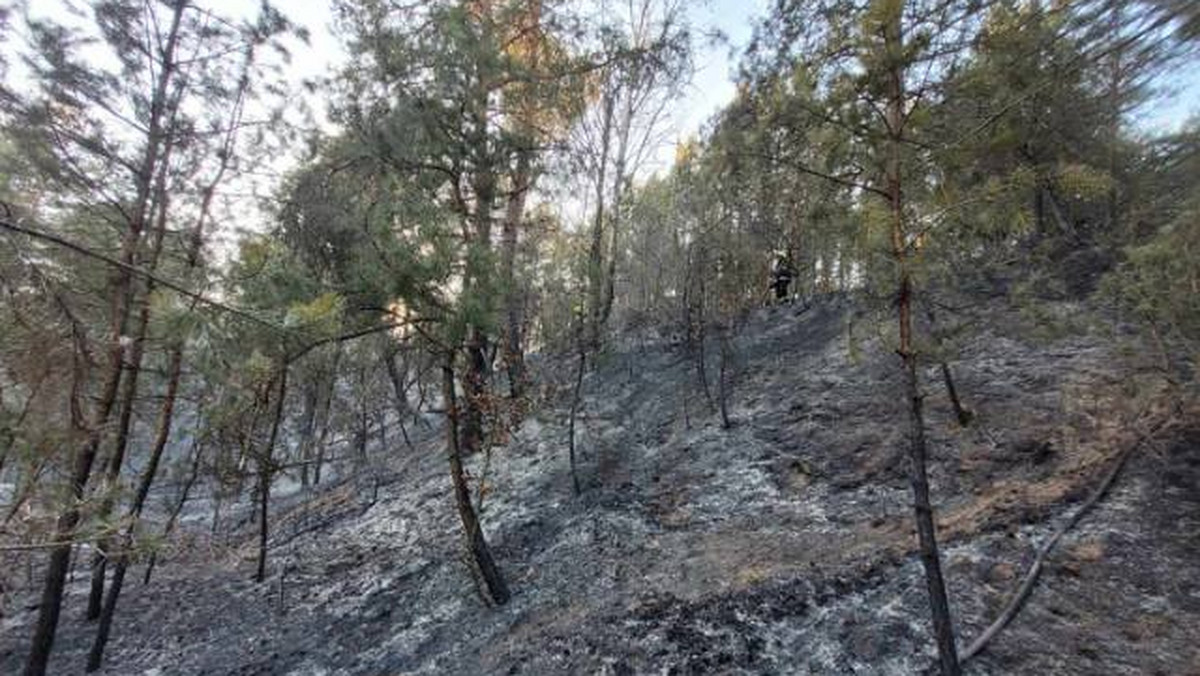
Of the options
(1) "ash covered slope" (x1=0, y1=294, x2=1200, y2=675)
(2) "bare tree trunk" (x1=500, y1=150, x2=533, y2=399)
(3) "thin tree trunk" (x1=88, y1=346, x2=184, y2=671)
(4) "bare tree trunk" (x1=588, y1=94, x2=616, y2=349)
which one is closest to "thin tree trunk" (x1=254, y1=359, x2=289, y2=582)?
(1) "ash covered slope" (x1=0, y1=294, x2=1200, y2=675)

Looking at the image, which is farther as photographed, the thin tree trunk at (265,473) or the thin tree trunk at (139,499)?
the thin tree trunk at (265,473)

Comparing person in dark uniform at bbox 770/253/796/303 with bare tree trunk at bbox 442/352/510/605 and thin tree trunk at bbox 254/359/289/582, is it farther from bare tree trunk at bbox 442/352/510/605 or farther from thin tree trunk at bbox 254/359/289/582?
thin tree trunk at bbox 254/359/289/582

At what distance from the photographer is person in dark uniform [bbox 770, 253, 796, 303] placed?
11703mm

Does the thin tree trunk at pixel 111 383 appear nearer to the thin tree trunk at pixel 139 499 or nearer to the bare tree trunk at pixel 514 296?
the thin tree trunk at pixel 139 499

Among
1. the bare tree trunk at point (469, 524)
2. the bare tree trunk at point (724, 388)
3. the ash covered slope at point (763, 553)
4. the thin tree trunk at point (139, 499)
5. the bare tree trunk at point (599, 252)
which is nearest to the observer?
the ash covered slope at point (763, 553)

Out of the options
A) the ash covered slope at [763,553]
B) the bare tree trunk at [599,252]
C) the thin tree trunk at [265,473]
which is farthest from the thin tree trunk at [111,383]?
the bare tree trunk at [599,252]

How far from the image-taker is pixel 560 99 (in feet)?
24.1

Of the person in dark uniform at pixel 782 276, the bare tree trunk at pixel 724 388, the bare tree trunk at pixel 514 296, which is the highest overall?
the person in dark uniform at pixel 782 276

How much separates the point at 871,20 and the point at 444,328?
426cm

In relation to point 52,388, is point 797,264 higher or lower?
higher

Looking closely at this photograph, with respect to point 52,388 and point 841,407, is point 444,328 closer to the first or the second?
point 52,388

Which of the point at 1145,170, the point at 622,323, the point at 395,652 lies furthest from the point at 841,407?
the point at 622,323

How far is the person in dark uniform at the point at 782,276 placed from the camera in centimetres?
1170

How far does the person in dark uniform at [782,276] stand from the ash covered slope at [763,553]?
250 cm
